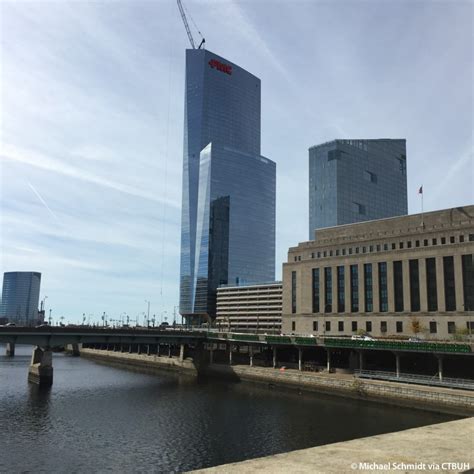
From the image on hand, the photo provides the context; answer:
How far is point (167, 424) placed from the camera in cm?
6875

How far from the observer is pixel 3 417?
240 feet

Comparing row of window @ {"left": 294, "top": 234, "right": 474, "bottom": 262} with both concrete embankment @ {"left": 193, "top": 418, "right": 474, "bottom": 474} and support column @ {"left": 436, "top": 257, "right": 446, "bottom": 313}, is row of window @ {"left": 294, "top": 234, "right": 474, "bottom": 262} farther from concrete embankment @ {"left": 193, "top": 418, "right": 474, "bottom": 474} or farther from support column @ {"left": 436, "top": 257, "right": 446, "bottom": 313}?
concrete embankment @ {"left": 193, "top": 418, "right": 474, "bottom": 474}

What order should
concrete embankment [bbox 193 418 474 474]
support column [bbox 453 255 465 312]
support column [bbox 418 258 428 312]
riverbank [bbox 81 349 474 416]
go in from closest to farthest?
concrete embankment [bbox 193 418 474 474], riverbank [bbox 81 349 474 416], support column [bbox 453 255 465 312], support column [bbox 418 258 428 312]

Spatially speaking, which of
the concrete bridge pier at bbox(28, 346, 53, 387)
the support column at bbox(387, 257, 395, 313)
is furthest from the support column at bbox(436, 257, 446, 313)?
the concrete bridge pier at bbox(28, 346, 53, 387)

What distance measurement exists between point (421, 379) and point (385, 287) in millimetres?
50976

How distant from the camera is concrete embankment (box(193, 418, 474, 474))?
26.2m

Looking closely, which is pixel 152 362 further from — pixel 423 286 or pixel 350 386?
pixel 423 286

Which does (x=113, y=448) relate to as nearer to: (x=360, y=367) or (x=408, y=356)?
(x=360, y=367)

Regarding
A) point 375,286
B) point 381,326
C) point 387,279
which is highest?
point 387,279

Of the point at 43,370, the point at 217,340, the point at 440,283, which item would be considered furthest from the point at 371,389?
the point at 43,370

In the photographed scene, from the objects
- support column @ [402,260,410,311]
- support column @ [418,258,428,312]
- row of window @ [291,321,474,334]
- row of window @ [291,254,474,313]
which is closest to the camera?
row of window @ [291,321,474,334]

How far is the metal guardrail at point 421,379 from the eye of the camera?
268ft

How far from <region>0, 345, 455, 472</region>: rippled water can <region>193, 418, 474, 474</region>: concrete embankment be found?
21794 millimetres

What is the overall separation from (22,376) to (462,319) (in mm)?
121162
